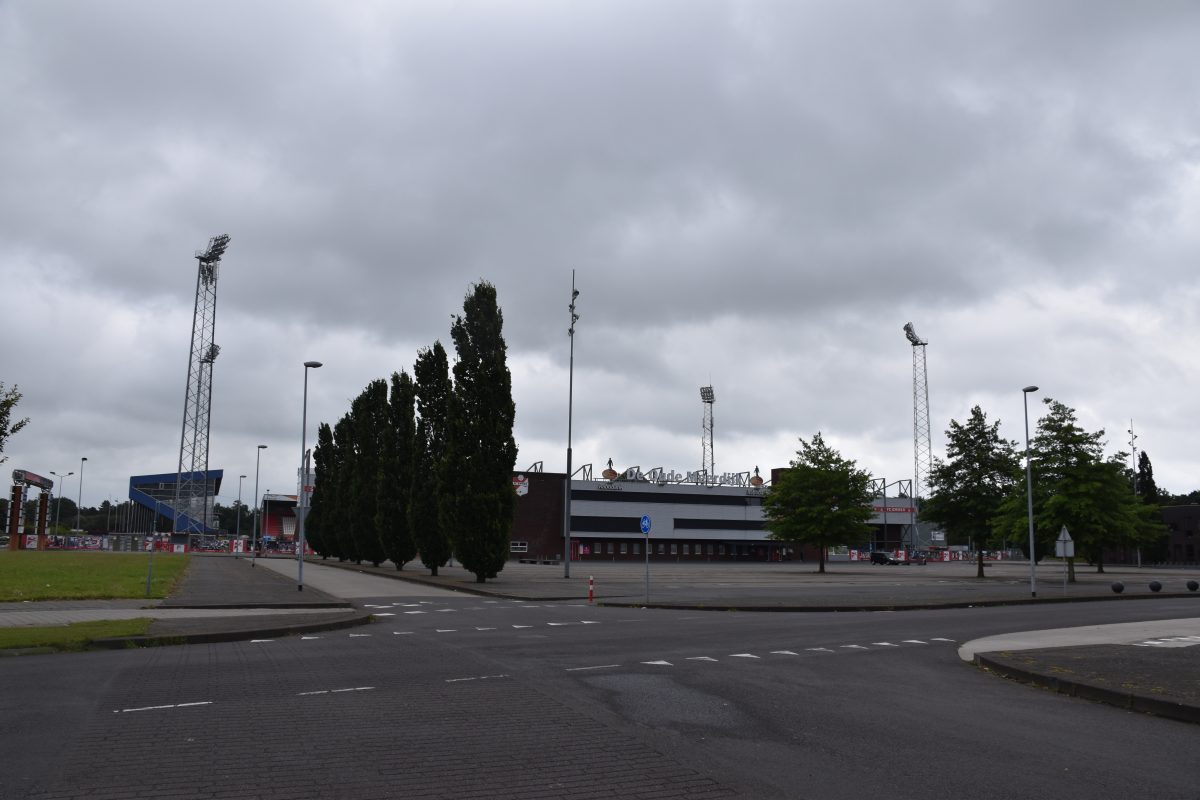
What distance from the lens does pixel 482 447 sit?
130 ft

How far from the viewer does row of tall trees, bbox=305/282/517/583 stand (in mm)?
38781

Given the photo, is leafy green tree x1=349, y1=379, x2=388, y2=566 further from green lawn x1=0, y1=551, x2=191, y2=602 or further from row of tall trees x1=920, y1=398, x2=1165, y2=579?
row of tall trees x1=920, y1=398, x2=1165, y2=579

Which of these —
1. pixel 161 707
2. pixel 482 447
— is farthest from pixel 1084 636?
pixel 482 447

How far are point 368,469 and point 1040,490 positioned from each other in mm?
41870

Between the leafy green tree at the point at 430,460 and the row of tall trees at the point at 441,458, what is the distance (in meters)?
0.06

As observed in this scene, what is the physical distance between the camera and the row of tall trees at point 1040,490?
48594 millimetres

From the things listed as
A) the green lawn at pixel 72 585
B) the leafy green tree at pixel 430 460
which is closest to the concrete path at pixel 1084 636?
the green lawn at pixel 72 585

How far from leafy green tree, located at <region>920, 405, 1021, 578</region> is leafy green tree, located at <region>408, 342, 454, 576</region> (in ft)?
102

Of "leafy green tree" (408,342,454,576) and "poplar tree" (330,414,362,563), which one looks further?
"poplar tree" (330,414,362,563)

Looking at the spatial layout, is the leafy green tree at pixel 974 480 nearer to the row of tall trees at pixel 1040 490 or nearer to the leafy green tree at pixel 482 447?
the row of tall trees at pixel 1040 490

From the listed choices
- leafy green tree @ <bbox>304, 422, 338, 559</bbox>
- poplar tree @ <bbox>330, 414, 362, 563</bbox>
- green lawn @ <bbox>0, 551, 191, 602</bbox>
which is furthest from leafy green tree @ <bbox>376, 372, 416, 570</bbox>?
leafy green tree @ <bbox>304, 422, 338, 559</bbox>

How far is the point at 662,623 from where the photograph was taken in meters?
20.6

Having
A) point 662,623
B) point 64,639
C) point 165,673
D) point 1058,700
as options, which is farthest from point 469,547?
point 1058,700

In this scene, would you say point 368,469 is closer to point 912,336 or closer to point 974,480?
point 974,480
